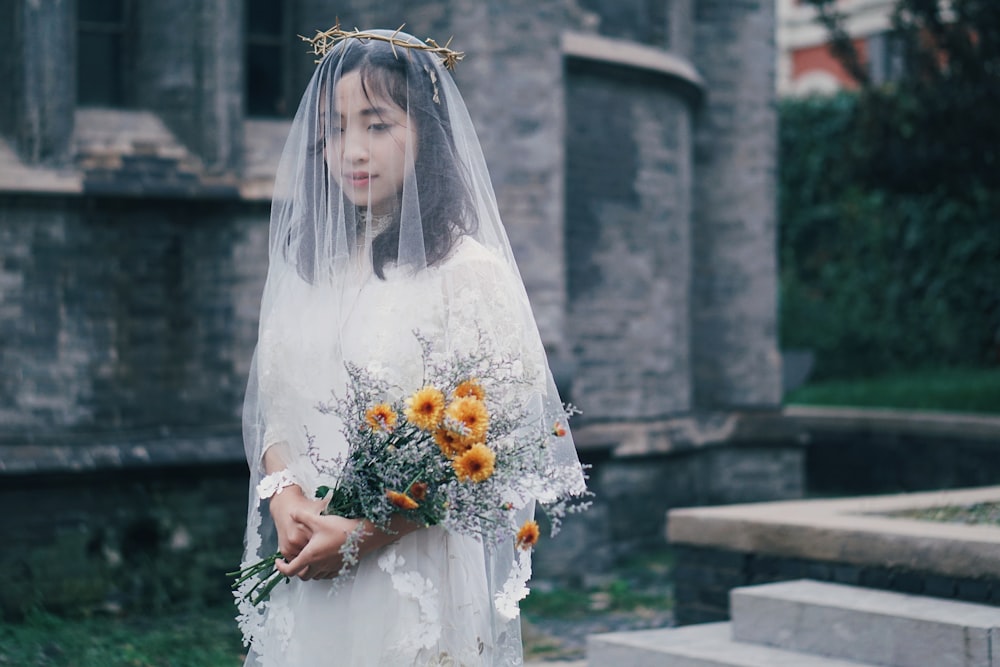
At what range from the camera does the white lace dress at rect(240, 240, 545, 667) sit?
2.76m

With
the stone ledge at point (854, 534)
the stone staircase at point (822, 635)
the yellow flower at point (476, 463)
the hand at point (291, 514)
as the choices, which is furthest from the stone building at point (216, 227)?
the yellow flower at point (476, 463)

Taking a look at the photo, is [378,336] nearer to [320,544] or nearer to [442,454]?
[442,454]

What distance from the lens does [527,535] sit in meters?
2.79

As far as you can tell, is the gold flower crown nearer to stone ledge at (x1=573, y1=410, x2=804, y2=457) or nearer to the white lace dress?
the white lace dress

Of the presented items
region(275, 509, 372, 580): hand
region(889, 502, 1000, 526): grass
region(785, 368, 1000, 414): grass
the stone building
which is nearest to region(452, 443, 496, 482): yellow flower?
region(275, 509, 372, 580): hand

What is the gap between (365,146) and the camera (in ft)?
9.50

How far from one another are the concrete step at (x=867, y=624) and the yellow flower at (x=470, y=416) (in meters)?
2.73

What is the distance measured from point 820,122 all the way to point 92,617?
16566 millimetres

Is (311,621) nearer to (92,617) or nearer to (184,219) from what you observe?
(92,617)

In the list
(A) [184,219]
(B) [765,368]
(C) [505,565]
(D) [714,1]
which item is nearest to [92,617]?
(A) [184,219]

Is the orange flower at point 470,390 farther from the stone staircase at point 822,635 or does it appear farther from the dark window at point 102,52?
the dark window at point 102,52

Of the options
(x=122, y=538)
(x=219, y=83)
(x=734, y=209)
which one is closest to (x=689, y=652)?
(x=122, y=538)

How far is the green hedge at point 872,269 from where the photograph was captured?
59.6ft

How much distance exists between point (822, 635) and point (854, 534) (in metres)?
0.55
